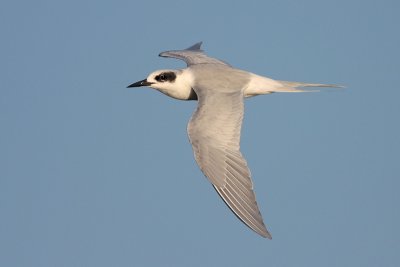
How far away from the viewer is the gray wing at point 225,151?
11.0 metres

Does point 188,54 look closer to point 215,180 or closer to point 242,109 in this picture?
point 242,109

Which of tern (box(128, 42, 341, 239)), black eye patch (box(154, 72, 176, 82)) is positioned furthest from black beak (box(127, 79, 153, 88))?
black eye patch (box(154, 72, 176, 82))

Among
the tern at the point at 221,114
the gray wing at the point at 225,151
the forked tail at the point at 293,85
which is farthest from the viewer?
the forked tail at the point at 293,85

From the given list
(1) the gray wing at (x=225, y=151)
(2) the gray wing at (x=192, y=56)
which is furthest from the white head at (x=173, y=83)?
(2) the gray wing at (x=192, y=56)

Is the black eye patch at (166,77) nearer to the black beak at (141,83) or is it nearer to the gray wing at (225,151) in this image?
the black beak at (141,83)

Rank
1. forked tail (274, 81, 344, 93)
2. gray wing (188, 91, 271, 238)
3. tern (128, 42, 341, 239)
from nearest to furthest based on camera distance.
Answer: gray wing (188, 91, 271, 238) < tern (128, 42, 341, 239) < forked tail (274, 81, 344, 93)

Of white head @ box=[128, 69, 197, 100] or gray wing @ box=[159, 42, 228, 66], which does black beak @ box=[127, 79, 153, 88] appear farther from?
gray wing @ box=[159, 42, 228, 66]

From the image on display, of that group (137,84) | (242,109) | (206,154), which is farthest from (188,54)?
(206,154)

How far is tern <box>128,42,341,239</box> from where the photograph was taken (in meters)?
11.2

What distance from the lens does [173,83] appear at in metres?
14.5

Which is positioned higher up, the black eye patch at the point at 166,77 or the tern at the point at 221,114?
the black eye patch at the point at 166,77

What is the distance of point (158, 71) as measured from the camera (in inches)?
582

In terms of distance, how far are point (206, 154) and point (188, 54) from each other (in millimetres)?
5458

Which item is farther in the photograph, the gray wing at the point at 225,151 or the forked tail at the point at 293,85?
the forked tail at the point at 293,85
